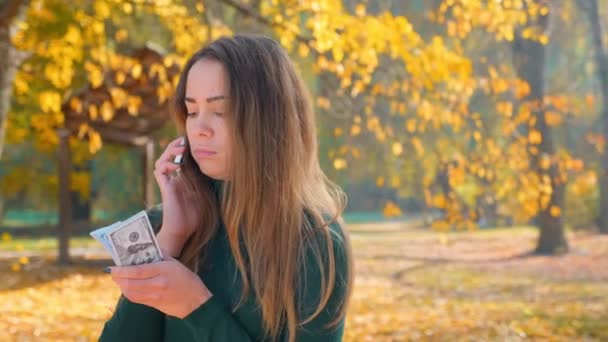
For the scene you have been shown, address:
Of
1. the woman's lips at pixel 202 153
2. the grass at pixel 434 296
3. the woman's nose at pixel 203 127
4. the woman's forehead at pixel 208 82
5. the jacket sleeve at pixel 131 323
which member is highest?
the woman's forehead at pixel 208 82

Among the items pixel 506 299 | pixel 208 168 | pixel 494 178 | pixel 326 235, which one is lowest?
pixel 506 299

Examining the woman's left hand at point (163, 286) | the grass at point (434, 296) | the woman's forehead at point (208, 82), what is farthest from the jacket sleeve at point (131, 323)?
the grass at point (434, 296)

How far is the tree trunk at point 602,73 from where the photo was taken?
22359 mm

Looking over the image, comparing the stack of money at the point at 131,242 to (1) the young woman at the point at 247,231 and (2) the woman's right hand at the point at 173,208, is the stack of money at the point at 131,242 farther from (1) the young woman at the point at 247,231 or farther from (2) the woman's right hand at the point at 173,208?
(2) the woman's right hand at the point at 173,208

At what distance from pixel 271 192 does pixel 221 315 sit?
34cm

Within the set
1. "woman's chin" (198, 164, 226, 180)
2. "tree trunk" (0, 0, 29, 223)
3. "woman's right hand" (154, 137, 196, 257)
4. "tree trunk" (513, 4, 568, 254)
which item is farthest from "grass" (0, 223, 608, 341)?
"woman's chin" (198, 164, 226, 180)

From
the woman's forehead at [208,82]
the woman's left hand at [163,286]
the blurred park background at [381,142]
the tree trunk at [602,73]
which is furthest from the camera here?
the tree trunk at [602,73]

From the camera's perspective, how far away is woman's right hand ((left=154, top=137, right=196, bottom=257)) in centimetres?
237

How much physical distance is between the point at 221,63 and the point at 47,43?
797 cm

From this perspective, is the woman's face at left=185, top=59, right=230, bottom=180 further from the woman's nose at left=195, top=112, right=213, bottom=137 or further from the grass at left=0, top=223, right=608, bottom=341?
the grass at left=0, top=223, right=608, bottom=341

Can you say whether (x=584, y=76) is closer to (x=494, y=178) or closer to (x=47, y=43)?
(x=494, y=178)

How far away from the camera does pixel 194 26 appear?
9.59 metres

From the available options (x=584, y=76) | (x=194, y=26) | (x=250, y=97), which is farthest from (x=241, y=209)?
(x=584, y=76)

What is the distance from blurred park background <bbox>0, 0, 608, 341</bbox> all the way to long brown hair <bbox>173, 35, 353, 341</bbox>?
727 mm
